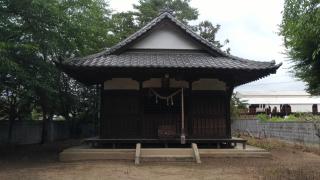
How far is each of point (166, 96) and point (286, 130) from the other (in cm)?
1125

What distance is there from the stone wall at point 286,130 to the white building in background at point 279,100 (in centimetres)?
2605

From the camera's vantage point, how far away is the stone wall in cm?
2278

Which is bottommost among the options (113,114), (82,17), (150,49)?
(113,114)

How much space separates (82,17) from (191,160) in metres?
8.23

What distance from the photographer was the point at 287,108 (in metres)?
48.7

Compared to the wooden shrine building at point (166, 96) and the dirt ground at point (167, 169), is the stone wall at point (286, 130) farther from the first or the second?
the wooden shrine building at point (166, 96)

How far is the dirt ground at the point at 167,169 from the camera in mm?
12219

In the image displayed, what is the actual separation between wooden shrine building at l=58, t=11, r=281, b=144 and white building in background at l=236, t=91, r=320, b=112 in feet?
137

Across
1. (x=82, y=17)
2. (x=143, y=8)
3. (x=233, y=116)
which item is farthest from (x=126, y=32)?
(x=82, y=17)

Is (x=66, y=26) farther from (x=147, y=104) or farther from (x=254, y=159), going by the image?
(x=254, y=159)

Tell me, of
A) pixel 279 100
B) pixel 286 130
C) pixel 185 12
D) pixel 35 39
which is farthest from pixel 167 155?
pixel 279 100

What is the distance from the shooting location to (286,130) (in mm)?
26266

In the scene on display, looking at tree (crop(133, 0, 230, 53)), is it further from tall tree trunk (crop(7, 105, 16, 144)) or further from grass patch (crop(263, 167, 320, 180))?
grass patch (crop(263, 167, 320, 180))

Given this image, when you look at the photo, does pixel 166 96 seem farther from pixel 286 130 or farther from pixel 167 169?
pixel 286 130
